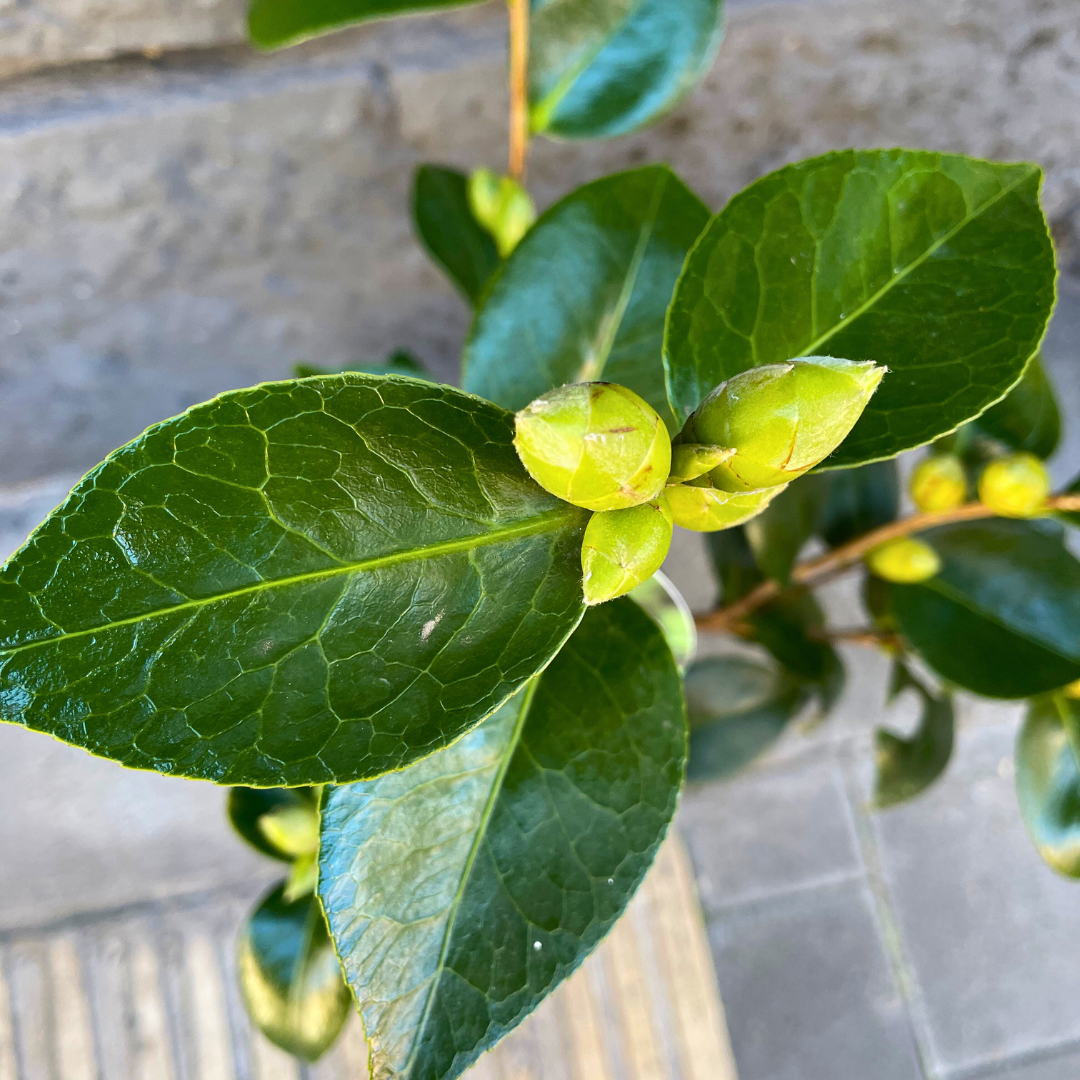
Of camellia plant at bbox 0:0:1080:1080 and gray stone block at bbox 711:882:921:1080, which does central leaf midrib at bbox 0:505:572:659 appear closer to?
camellia plant at bbox 0:0:1080:1080

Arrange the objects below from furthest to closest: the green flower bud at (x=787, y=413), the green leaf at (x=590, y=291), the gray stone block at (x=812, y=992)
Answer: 1. the gray stone block at (x=812, y=992)
2. the green leaf at (x=590, y=291)
3. the green flower bud at (x=787, y=413)

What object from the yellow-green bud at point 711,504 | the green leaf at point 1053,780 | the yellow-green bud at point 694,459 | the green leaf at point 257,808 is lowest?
the green leaf at point 1053,780

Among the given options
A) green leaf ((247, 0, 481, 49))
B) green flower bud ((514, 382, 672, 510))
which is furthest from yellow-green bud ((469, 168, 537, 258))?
green flower bud ((514, 382, 672, 510))

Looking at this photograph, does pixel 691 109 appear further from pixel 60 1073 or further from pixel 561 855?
pixel 60 1073

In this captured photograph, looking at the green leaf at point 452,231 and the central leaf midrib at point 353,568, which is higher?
the central leaf midrib at point 353,568

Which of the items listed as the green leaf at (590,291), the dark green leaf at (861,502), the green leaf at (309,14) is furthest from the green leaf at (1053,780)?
the green leaf at (309,14)

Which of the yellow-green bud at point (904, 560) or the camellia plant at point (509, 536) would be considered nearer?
the camellia plant at point (509, 536)


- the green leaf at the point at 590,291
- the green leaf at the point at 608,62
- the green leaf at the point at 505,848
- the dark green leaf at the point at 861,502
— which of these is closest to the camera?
the green leaf at the point at 505,848

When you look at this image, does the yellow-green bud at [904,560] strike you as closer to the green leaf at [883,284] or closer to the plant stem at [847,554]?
the plant stem at [847,554]
